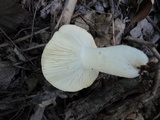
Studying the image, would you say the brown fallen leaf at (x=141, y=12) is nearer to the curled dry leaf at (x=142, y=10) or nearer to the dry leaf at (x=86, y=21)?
the curled dry leaf at (x=142, y=10)

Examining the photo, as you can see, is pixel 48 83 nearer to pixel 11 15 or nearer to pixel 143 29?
pixel 11 15

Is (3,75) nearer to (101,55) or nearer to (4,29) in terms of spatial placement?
(4,29)

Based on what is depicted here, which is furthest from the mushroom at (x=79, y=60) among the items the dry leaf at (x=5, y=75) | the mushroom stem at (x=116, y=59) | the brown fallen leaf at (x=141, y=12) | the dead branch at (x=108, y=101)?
the brown fallen leaf at (x=141, y=12)

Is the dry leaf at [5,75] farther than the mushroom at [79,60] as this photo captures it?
Yes

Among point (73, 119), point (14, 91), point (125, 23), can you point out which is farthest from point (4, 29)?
point (125, 23)

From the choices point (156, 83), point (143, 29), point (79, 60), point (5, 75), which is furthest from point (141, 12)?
point (5, 75)

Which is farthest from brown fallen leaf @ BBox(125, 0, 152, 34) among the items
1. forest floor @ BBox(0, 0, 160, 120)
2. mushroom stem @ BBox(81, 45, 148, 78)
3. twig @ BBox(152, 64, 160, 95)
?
mushroom stem @ BBox(81, 45, 148, 78)

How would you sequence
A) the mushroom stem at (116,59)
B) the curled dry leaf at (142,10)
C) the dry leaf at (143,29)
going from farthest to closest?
1. the dry leaf at (143,29)
2. the curled dry leaf at (142,10)
3. the mushroom stem at (116,59)
